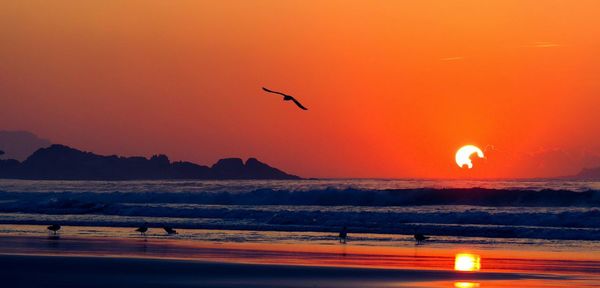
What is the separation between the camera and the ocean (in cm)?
4019

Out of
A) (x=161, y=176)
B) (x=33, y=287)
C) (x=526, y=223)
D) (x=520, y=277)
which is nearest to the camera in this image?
(x=33, y=287)

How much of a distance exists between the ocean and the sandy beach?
18.7ft

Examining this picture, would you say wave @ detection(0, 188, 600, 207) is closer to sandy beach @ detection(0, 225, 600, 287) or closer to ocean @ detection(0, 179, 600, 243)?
ocean @ detection(0, 179, 600, 243)

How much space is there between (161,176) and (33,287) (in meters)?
125

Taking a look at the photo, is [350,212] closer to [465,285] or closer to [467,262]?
[467,262]

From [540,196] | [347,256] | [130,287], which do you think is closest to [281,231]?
[347,256]

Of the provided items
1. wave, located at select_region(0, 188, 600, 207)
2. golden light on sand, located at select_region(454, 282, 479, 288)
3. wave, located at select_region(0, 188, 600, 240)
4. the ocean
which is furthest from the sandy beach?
wave, located at select_region(0, 188, 600, 207)

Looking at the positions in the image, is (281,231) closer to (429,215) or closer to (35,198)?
(429,215)

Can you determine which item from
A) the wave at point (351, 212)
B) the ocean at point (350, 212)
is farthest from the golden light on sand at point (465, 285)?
the wave at point (351, 212)

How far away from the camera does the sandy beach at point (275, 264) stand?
21.2m

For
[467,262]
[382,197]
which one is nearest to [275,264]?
[467,262]

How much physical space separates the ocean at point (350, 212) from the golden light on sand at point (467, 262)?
7070 mm

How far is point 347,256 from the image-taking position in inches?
1076

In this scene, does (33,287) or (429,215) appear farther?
(429,215)
